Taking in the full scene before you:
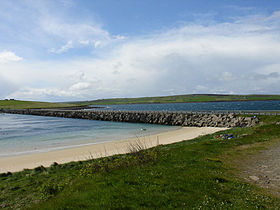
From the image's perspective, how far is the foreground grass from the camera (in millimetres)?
6617

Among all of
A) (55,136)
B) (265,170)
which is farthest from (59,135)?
(265,170)

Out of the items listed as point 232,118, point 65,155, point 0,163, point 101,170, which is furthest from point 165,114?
point 101,170

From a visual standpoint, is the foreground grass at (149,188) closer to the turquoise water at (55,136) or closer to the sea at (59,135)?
the sea at (59,135)

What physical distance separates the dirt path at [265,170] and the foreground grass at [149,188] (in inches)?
22.4

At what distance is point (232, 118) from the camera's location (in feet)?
139

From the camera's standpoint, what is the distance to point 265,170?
32.8 feet

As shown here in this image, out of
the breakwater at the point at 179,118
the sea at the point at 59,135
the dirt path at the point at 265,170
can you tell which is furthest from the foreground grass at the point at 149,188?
the breakwater at the point at 179,118

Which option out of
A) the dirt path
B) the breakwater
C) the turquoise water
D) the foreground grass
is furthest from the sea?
the dirt path

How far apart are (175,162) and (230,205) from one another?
540 centimetres

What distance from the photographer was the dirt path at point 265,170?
824cm

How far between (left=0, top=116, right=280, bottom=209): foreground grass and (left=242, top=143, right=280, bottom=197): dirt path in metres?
0.57

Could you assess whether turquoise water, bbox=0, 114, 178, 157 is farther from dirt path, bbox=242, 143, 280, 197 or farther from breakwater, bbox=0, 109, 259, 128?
dirt path, bbox=242, 143, 280, 197

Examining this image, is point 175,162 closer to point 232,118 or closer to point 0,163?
point 0,163

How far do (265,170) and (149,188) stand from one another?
647 centimetres
